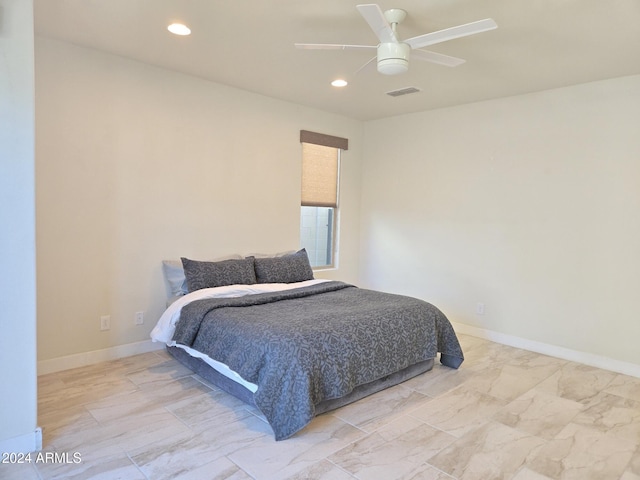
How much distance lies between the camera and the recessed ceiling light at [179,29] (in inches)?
111

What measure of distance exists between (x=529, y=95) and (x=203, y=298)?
363 cm

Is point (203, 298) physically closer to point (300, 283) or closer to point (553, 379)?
point (300, 283)

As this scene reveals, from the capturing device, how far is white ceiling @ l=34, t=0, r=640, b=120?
2498 mm

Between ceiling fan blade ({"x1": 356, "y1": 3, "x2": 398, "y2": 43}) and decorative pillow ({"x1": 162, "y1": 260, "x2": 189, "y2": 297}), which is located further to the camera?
decorative pillow ({"x1": 162, "y1": 260, "x2": 189, "y2": 297})

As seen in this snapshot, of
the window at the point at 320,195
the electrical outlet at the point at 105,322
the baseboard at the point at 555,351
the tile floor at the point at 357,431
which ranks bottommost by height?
the tile floor at the point at 357,431

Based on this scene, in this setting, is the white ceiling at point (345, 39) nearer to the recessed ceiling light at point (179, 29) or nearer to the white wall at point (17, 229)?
the recessed ceiling light at point (179, 29)

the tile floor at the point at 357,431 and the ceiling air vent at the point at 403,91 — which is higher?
the ceiling air vent at the point at 403,91

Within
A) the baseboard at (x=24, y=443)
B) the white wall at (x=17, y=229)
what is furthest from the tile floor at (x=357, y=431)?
the white wall at (x=17, y=229)

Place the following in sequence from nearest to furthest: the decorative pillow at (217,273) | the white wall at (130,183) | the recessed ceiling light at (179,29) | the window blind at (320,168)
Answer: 1. the recessed ceiling light at (179,29)
2. the white wall at (130,183)
3. the decorative pillow at (217,273)
4. the window blind at (320,168)

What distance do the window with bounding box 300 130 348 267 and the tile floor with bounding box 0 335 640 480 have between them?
92.5 inches

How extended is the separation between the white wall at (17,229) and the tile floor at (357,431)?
0.28 meters

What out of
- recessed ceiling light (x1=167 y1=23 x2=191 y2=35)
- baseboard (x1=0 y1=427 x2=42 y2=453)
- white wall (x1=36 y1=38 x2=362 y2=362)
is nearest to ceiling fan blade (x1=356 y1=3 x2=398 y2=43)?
recessed ceiling light (x1=167 y1=23 x2=191 y2=35)

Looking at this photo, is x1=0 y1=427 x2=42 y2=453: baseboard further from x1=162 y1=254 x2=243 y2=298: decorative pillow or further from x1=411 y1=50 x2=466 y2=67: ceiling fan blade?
x1=411 y1=50 x2=466 y2=67: ceiling fan blade

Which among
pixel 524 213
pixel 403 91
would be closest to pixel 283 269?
pixel 403 91
